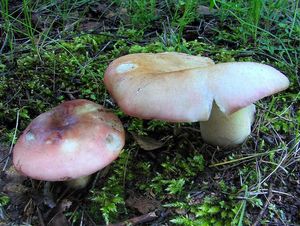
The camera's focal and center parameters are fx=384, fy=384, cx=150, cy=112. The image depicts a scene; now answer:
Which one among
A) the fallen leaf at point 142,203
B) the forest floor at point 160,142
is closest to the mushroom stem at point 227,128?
the forest floor at point 160,142

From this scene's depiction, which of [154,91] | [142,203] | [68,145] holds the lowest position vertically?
[142,203]

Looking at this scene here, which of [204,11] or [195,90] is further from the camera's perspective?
[204,11]

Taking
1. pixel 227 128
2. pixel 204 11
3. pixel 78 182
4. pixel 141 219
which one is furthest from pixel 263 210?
pixel 204 11

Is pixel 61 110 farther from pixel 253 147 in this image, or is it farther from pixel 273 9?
pixel 273 9

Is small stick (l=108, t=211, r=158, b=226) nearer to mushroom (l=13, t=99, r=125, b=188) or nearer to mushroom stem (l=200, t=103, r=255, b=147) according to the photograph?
mushroom (l=13, t=99, r=125, b=188)

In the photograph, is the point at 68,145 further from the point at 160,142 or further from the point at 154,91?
the point at 160,142

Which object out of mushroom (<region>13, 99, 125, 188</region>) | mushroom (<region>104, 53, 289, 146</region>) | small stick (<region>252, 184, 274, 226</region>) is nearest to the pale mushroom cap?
mushroom (<region>104, 53, 289, 146</region>)
